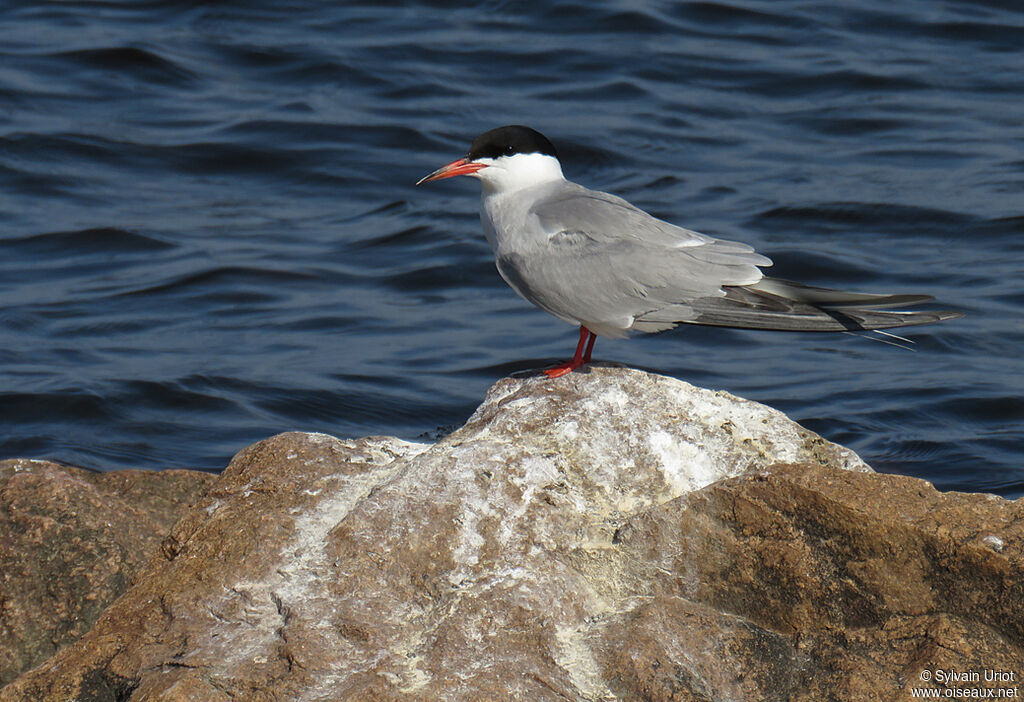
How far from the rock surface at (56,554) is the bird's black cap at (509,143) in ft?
6.66

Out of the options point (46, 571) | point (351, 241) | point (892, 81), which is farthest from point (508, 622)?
point (892, 81)

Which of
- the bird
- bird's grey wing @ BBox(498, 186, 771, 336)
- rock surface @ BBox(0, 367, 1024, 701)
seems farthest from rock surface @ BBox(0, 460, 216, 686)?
bird's grey wing @ BBox(498, 186, 771, 336)

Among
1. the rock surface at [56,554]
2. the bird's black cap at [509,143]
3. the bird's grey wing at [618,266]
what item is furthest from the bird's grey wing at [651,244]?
the rock surface at [56,554]

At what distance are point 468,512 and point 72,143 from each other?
909 centimetres

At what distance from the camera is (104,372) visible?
7.85m

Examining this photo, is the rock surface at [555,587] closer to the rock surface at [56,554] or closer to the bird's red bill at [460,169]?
the rock surface at [56,554]

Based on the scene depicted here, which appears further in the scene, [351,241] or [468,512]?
[351,241]

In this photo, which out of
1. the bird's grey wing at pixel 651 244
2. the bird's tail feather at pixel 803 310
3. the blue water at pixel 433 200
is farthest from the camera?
the blue water at pixel 433 200

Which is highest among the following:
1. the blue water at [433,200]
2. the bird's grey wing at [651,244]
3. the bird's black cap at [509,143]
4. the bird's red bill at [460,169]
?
A: the bird's black cap at [509,143]

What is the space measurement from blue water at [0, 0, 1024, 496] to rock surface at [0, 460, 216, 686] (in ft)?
9.46

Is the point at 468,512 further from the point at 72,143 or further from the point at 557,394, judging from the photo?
the point at 72,143

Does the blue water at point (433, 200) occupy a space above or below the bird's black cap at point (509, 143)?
below

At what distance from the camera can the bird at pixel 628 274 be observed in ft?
14.5

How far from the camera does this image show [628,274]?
15.7 feet
